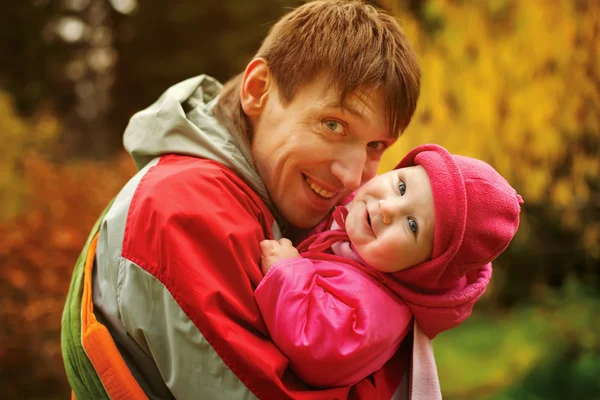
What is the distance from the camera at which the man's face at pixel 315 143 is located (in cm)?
194

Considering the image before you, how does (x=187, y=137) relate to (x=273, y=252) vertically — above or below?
above

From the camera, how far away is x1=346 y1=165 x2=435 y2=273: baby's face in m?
1.81

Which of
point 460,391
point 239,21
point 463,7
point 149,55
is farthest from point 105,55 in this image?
point 460,391

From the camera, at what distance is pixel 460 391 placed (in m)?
4.84

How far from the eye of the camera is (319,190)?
2.06 metres

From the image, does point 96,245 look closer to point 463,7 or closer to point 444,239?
point 444,239

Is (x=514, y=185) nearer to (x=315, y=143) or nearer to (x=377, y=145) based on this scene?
(x=377, y=145)

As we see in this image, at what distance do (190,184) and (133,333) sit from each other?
45 cm

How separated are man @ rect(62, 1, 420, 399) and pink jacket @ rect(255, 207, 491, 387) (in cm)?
6

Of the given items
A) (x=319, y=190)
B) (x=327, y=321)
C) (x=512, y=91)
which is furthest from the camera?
(x=512, y=91)

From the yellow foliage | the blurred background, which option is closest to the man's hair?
the blurred background

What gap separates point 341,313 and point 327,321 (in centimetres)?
6

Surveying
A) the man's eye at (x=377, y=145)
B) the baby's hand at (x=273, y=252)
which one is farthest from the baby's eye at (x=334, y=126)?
the baby's hand at (x=273, y=252)

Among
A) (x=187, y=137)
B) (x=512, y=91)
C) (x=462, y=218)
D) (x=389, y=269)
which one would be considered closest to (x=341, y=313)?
(x=389, y=269)
